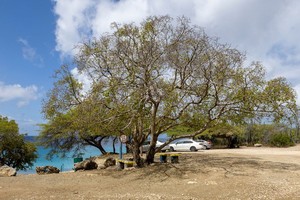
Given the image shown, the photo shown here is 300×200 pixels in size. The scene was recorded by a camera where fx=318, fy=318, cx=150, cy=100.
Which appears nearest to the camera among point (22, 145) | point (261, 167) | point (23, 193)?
point (23, 193)

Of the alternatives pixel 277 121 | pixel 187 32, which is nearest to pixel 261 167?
pixel 277 121

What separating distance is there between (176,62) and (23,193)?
8437 millimetres

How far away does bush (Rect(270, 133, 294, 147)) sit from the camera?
125 ft

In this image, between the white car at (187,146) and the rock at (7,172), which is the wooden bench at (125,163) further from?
the white car at (187,146)

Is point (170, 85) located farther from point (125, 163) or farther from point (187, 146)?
point (187, 146)

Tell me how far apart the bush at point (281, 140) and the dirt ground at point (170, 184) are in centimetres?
2429

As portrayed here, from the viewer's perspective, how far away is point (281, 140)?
3838 cm

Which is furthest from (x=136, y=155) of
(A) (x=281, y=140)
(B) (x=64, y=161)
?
(B) (x=64, y=161)

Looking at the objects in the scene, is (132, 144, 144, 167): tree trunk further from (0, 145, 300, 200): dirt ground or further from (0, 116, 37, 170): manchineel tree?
(0, 116, 37, 170): manchineel tree

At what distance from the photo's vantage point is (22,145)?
27516mm

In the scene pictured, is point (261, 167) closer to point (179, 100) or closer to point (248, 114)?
point (248, 114)

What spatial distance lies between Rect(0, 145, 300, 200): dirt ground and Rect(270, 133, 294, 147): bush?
2429 centimetres

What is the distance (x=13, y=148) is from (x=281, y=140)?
29746mm

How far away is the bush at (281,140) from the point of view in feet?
125
